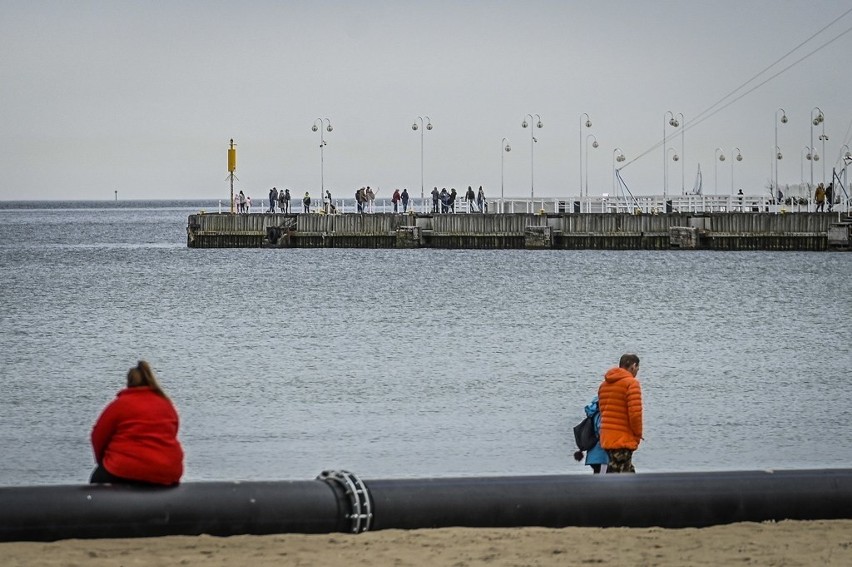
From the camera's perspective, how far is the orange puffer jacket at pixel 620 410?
1284 centimetres

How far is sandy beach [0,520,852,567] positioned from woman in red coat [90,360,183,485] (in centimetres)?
58

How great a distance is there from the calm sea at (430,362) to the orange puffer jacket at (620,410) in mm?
6198

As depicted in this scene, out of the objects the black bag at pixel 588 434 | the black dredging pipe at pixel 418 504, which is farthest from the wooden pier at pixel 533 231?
the black dredging pipe at pixel 418 504

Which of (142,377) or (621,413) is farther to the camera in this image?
(621,413)

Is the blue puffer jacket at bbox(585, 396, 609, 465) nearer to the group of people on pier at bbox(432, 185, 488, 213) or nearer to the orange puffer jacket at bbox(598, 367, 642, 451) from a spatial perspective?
the orange puffer jacket at bbox(598, 367, 642, 451)

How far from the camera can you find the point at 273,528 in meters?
11.5

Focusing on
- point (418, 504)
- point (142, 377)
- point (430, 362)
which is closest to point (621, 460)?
point (418, 504)

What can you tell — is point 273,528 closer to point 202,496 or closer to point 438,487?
point 202,496

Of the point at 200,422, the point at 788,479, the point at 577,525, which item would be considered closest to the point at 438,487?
the point at 577,525

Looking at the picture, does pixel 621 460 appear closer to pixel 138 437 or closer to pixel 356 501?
pixel 356 501

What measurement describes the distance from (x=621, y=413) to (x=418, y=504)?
223cm

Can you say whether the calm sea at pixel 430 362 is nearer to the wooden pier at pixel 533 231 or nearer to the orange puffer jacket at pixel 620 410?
the wooden pier at pixel 533 231

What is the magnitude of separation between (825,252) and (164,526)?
241 ft

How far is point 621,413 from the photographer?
13070 mm
